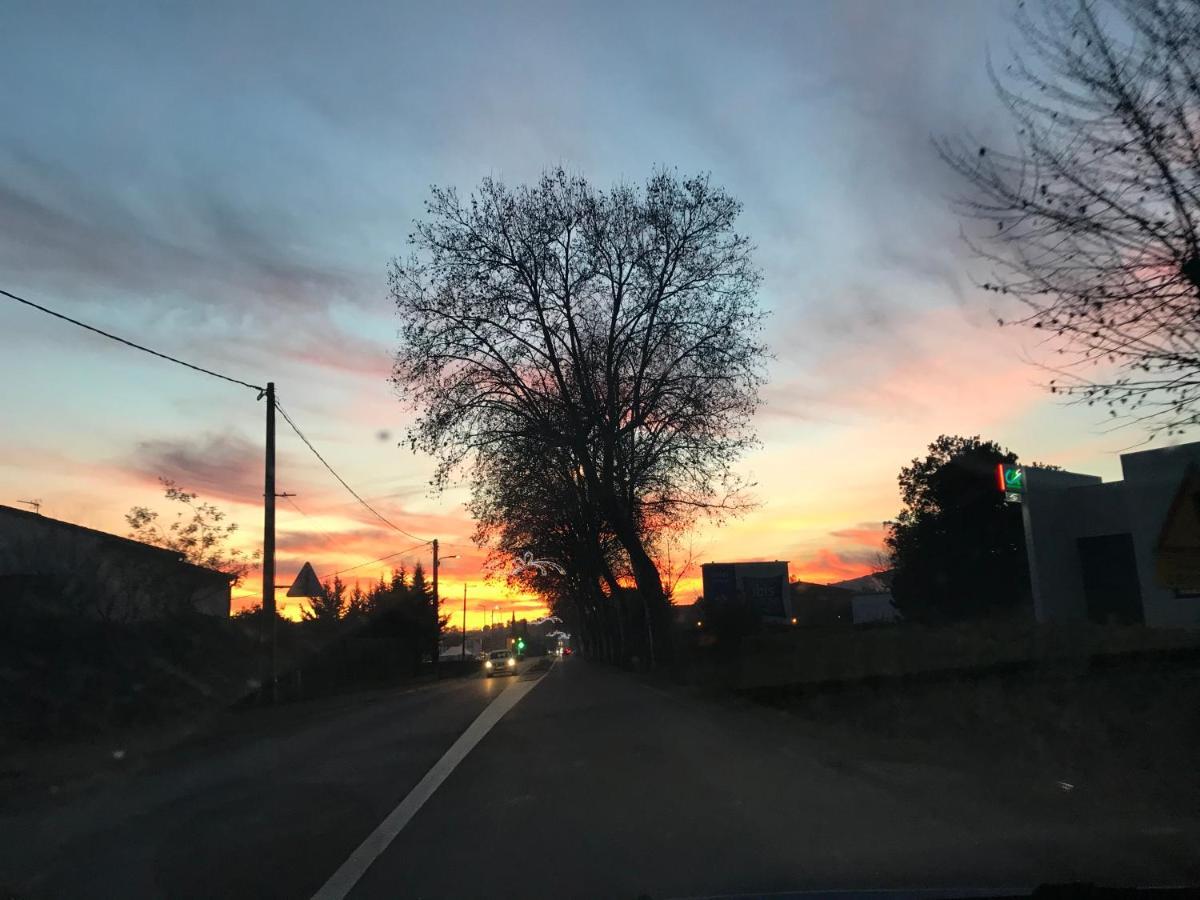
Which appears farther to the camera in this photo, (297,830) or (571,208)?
(571,208)

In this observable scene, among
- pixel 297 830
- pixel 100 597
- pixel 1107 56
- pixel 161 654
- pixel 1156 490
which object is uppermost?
pixel 1107 56

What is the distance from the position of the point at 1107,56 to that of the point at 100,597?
20743mm

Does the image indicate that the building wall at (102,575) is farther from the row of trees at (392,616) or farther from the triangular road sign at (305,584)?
the row of trees at (392,616)

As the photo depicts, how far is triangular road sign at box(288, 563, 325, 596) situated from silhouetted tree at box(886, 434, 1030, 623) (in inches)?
1088

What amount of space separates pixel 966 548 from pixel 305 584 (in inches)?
1220

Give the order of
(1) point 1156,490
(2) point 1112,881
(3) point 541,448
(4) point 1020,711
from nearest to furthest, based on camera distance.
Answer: (2) point 1112,881 < (4) point 1020,711 < (1) point 1156,490 < (3) point 541,448

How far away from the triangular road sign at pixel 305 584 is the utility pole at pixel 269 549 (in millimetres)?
3077

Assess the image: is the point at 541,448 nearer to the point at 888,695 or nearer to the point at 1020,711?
the point at 888,695

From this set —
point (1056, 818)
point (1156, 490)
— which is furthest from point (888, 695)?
point (1156, 490)

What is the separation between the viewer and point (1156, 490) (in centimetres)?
2225

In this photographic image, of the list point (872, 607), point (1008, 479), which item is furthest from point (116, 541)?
point (872, 607)

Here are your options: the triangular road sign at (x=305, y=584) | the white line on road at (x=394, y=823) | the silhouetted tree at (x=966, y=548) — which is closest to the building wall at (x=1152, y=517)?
the white line on road at (x=394, y=823)

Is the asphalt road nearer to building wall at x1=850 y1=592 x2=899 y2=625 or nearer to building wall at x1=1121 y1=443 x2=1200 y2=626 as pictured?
building wall at x1=1121 y1=443 x2=1200 y2=626

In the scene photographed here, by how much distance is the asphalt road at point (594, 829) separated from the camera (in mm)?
5824
